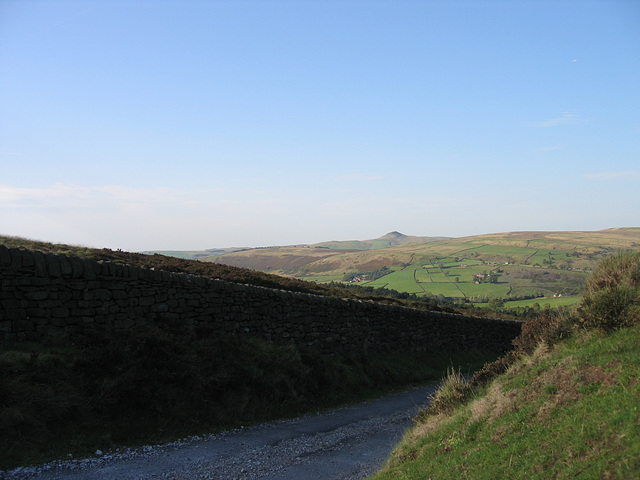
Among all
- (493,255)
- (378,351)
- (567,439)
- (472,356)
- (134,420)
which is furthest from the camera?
(493,255)

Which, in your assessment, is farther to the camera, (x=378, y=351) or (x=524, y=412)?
(x=378, y=351)

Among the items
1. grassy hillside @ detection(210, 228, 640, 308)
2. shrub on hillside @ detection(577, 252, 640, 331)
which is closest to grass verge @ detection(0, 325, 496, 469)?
shrub on hillside @ detection(577, 252, 640, 331)

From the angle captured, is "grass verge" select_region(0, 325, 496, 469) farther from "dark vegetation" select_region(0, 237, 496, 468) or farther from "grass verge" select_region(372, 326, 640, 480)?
"grass verge" select_region(372, 326, 640, 480)

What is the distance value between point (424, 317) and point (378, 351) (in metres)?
3.38

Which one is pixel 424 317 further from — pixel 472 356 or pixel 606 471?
pixel 606 471

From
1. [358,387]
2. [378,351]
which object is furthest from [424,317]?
[358,387]

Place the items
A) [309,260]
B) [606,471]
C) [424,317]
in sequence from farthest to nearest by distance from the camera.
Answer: [309,260] < [424,317] < [606,471]

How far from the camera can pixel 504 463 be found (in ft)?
16.6

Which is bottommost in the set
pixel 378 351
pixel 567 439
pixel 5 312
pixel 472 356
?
pixel 472 356

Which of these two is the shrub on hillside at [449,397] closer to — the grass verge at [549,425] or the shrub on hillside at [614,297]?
the grass verge at [549,425]

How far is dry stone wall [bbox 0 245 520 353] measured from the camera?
351 inches

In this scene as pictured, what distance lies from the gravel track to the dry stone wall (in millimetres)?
3136

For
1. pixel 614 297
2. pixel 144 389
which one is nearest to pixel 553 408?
pixel 614 297

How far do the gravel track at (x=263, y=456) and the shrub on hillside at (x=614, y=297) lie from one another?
14.0 feet
